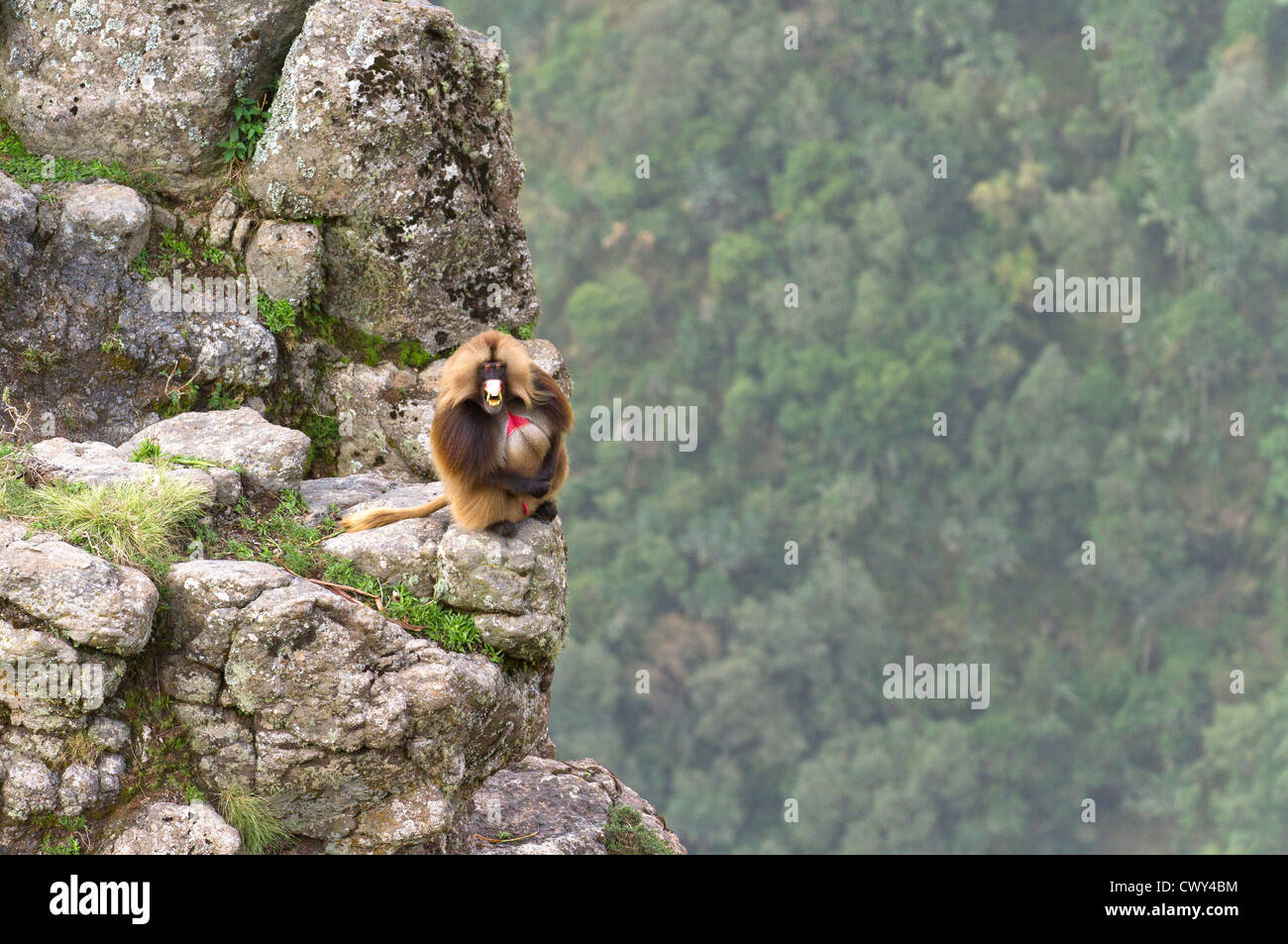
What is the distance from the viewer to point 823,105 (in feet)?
247

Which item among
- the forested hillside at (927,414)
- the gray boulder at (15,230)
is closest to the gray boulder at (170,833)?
the gray boulder at (15,230)

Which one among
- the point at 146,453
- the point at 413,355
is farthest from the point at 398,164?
the point at 146,453

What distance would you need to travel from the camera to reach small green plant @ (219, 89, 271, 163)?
11.3 metres

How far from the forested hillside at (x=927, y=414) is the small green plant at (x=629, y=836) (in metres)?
50.7

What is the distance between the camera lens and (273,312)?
1112cm

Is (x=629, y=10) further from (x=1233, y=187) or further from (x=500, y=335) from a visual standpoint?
(x=500, y=335)

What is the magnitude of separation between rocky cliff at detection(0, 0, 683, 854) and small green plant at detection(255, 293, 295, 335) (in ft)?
0.09

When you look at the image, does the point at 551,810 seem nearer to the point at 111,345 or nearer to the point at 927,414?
the point at 111,345

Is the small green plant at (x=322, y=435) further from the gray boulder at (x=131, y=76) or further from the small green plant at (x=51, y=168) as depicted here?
the small green plant at (x=51, y=168)

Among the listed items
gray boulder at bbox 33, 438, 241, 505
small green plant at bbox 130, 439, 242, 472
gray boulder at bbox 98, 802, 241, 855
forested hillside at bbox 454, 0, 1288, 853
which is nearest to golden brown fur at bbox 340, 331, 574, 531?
gray boulder at bbox 33, 438, 241, 505

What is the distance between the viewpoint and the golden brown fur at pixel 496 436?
28.4 feet

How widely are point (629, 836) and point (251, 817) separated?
9.43 feet

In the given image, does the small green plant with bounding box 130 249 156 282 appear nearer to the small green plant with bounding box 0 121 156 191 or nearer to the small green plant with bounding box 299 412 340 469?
the small green plant with bounding box 0 121 156 191
